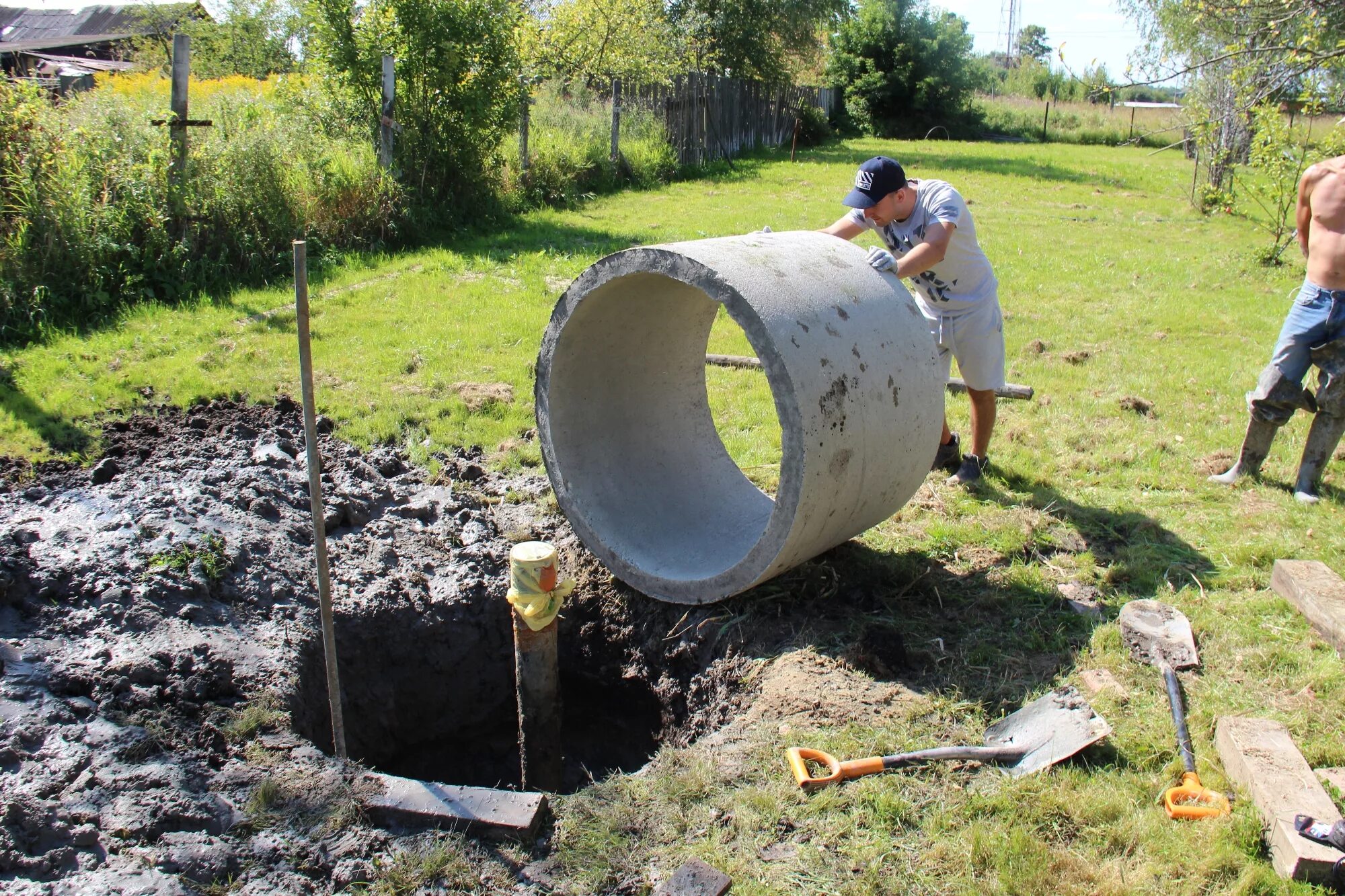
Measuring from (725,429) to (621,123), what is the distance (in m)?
12.2

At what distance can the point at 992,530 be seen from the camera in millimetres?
4773

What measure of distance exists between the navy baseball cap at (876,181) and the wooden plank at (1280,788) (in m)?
2.60

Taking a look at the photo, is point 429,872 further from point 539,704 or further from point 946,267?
point 946,267

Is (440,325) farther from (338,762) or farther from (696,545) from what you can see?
A: (338,762)

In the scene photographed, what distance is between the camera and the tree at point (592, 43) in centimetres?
1917

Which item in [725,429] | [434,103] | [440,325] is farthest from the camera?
[434,103]

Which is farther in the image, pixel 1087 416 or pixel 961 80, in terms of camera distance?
pixel 961 80

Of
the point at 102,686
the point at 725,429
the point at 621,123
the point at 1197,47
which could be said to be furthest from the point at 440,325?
the point at 1197,47

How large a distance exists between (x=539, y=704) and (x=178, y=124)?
675 cm

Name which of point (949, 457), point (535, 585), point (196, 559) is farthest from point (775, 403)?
point (196, 559)

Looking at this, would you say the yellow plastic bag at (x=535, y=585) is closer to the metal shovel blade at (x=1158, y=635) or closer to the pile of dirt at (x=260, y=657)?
the pile of dirt at (x=260, y=657)

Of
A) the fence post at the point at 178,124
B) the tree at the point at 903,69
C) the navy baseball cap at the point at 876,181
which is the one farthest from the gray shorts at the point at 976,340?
the tree at the point at 903,69

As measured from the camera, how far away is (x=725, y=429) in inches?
241

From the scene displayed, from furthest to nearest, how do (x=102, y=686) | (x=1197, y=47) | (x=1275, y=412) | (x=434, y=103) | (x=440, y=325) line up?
(x=1197, y=47), (x=434, y=103), (x=440, y=325), (x=1275, y=412), (x=102, y=686)
